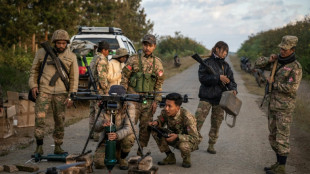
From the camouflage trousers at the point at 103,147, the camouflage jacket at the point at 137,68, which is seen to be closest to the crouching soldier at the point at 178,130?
the camouflage trousers at the point at 103,147

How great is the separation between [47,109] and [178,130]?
215 centimetres

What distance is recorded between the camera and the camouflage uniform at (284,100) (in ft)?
20.3

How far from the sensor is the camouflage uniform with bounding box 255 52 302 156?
20.3 ft

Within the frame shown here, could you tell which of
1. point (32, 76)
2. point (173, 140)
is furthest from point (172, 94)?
point (32, 76)

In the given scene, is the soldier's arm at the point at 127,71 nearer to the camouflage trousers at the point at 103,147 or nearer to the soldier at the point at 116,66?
the camouflage trousers at the point at 103,147

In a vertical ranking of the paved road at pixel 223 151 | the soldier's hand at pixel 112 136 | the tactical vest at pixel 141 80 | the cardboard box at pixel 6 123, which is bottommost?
the paved road at pixel 223 151

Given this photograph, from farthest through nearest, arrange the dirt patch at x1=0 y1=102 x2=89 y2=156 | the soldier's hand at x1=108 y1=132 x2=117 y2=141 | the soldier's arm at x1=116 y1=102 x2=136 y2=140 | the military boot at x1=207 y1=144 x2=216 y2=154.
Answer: the dirt patch at x1=0 y1=102 x2=89 y2=156 → the military boot at x1=207 y1=144 x2=216 y2=154 → the soldier's arm at x1=116 y1=102 x2=136 y2=140 → the soldier's hand at x1=108 y1=132 x2=117 y2=141

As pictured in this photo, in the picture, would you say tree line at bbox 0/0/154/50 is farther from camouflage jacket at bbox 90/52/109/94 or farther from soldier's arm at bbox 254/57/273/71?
soldier's arm at bbox 254/57/273/71

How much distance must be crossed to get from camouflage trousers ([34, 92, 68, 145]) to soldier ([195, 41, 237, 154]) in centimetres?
237

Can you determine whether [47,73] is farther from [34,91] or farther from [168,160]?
[168,160]

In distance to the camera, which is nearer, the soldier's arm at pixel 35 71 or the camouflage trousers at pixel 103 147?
the camouflage trousers at pixel 103 147

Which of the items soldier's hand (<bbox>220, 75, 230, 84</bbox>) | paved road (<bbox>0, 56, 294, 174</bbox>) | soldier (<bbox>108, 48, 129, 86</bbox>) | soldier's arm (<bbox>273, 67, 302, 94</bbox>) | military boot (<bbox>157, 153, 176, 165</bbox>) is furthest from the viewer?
soldier (<bbox>108, 48, 129, 86</bbox>)

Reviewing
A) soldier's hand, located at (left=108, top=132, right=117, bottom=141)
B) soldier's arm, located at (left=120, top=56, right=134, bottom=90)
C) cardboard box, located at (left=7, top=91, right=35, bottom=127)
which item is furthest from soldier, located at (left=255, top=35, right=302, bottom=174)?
cardboard box, located at (left=7, top=91, right=35, bottom=127)

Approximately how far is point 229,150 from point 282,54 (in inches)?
90.8
